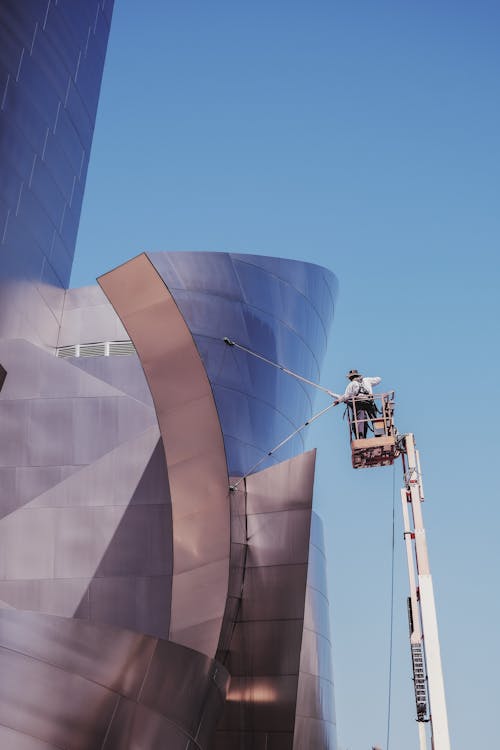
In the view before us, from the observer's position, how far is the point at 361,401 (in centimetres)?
1523

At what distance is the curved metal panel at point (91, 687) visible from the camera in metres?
9.63

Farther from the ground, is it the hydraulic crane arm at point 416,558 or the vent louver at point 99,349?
the vent louver at point 99,349

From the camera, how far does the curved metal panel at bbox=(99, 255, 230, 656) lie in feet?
45.3

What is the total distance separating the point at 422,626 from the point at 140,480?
7.85 m

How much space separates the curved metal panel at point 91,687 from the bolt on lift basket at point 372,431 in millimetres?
4800

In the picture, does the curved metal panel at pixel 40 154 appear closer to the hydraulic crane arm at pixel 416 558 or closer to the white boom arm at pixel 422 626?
the hydraulic crane arm at pixel 416 558

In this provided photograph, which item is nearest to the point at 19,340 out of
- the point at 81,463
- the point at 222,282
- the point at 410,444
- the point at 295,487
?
the point at 81,463

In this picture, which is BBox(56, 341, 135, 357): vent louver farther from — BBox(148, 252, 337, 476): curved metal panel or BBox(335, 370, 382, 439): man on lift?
BBox(335, 370, 382, 439): man on lift

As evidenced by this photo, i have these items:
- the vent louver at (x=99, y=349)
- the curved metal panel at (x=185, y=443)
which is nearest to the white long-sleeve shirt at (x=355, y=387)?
the curved metal panel at (x=185, y=443)

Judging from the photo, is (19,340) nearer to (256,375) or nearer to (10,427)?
(10,427)

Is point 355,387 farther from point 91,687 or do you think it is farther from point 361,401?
point 91,687

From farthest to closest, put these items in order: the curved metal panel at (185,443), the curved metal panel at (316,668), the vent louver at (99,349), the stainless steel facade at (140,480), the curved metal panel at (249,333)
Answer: the vent louver at (99,349) < the curved metal panel at (249,333) < the curved metal panel at (316,668) < the curved metal panel at (185,443) < the stainless steel facade at (140,480)

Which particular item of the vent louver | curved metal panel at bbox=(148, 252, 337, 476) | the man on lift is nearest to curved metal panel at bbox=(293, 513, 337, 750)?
curved metal panel at bbox=(148, 252, 337, 476)

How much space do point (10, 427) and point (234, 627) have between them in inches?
269
